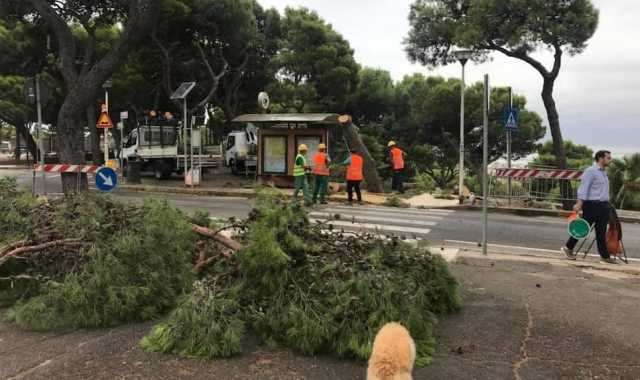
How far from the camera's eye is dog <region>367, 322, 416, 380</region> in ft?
8.63

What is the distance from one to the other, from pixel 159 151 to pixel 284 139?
7.50 meters

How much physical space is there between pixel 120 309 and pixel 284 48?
86.3 feet

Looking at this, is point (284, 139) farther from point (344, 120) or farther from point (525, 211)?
point (525, 211)

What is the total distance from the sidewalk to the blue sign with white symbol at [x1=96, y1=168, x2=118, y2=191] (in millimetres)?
6266

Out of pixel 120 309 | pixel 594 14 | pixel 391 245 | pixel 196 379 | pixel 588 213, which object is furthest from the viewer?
pixel 594 14

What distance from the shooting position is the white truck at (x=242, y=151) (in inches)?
1066

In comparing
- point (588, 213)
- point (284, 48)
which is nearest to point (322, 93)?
point (284, 48)

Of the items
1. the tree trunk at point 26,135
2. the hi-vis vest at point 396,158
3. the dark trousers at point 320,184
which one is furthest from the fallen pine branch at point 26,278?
the tree trunk at point 26,135

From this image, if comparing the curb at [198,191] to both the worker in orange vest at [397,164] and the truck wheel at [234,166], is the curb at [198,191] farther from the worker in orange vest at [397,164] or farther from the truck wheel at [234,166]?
the truck wheel at [234,166]

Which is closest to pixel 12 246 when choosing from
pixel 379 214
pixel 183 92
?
pixel 379 214

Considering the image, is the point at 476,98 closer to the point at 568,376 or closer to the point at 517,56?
the point at 517,56

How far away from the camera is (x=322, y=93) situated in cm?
3012

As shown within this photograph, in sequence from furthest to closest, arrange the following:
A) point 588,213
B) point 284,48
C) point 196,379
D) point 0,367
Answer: point 284,48
point 588,213
point 0,367
point 196,379

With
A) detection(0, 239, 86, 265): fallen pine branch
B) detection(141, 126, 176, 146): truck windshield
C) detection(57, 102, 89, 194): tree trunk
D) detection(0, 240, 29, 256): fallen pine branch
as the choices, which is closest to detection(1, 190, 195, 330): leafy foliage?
detection(0, 239, 86, 265): fallen pine branch
